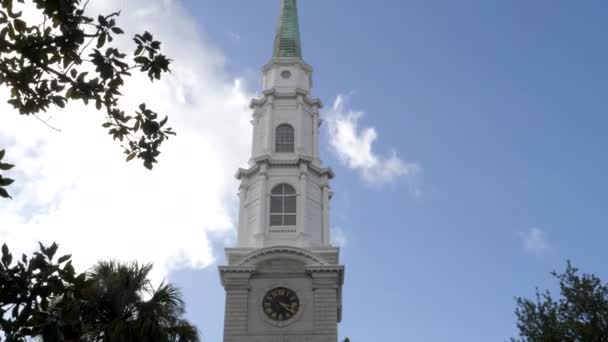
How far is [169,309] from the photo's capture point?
21.2 meters

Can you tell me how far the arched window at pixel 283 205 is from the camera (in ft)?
142

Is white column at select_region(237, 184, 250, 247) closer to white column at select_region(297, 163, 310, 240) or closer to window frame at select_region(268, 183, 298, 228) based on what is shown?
window frame at select_region(268, 183, 298, 228)

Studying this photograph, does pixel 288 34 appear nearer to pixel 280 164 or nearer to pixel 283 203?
pixel 280 164

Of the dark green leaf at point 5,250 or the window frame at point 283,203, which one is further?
the window frame at point 283,203

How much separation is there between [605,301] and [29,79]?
65.4 ft

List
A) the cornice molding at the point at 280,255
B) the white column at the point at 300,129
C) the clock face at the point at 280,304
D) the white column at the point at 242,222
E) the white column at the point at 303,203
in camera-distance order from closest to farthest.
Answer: the clock face at the point at 280,304
the cornice molding at the point at 280,255
the white column at the point at 303,203
the white column at the point at 242,222
the white column at the point at 300,129

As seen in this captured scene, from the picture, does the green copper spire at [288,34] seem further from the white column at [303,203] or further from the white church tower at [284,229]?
the white column at [303,203]

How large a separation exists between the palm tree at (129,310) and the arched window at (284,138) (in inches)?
998

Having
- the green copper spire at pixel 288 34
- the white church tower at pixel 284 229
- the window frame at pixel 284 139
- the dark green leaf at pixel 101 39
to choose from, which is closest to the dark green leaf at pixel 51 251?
the dark green leaf at pixel 101 39

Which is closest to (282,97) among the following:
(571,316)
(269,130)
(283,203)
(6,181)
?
(269,130)

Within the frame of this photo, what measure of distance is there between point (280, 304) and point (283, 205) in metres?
6.53

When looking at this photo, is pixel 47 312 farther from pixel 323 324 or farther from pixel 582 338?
pixel 323 324

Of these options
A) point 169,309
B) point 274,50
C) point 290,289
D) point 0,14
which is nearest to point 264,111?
point 274,50

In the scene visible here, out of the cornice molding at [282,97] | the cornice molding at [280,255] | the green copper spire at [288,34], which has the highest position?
the green copper spire at [288,34]
